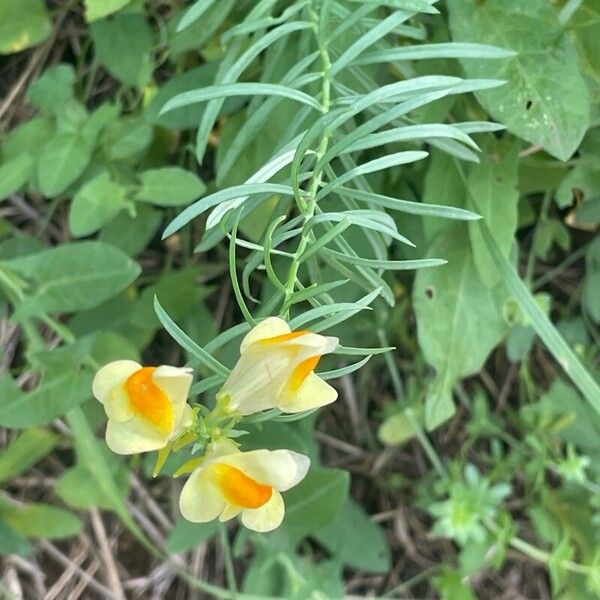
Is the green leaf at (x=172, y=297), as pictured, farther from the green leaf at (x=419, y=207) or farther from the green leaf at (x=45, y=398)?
the green leaf at (x=419, y=207)

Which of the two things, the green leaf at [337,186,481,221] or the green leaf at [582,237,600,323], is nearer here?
the green leaf at [337,186,481,221]

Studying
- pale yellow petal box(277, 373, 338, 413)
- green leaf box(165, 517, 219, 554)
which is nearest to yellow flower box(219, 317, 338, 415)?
pale yellow petal box(277, 373, 338, 413)

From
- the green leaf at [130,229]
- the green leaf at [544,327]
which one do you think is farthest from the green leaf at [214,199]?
the green leaf at [130,229]

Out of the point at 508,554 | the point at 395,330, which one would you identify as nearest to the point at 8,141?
the point at 395,330

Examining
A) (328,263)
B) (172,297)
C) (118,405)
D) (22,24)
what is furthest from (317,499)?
(22,24)

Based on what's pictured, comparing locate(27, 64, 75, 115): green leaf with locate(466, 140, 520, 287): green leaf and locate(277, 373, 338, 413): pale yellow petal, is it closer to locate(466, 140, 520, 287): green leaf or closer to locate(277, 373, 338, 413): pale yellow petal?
locate(466, 140, 520, 287): green leaf

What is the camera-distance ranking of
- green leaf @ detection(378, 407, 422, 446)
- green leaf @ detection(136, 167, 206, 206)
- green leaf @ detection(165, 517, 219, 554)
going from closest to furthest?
green leaf @ detection(136, 167, 206, 206) → green leaf @ detection(165, 517, 219, 554) → green leaf @ detection(378, 407, 422, 446)
